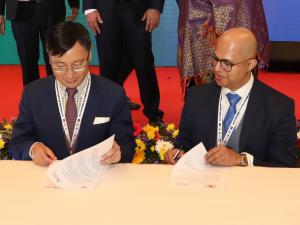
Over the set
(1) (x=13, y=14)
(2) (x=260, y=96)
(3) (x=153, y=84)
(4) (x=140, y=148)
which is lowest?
(4) (x=140, y=148)

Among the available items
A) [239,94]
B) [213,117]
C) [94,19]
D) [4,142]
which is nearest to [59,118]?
[213,117]

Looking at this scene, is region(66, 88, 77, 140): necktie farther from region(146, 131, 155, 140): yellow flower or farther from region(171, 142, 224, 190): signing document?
region(146, 131, 155, 140): yellow flower

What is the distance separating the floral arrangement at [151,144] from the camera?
2918 mm

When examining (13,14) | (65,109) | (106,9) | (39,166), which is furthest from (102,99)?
(13,14)

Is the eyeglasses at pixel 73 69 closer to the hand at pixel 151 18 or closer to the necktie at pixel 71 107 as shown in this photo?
the necktie at pixel 71 107

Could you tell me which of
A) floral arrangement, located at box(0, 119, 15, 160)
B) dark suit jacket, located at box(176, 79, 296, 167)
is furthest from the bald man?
floral arrangement, located at box(0, 119, 15, 160)

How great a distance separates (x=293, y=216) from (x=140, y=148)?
1697 millimetres

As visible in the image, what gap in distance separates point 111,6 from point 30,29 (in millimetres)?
623

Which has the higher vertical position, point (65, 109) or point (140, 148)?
point (65, 109)

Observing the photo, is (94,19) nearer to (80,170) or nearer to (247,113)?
(247,113)

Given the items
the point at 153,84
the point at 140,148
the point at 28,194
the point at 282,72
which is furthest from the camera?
the point at 282,72

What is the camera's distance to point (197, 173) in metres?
1.60

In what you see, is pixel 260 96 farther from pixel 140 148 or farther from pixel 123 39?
pixel 123 39

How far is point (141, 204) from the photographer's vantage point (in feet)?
4.50
